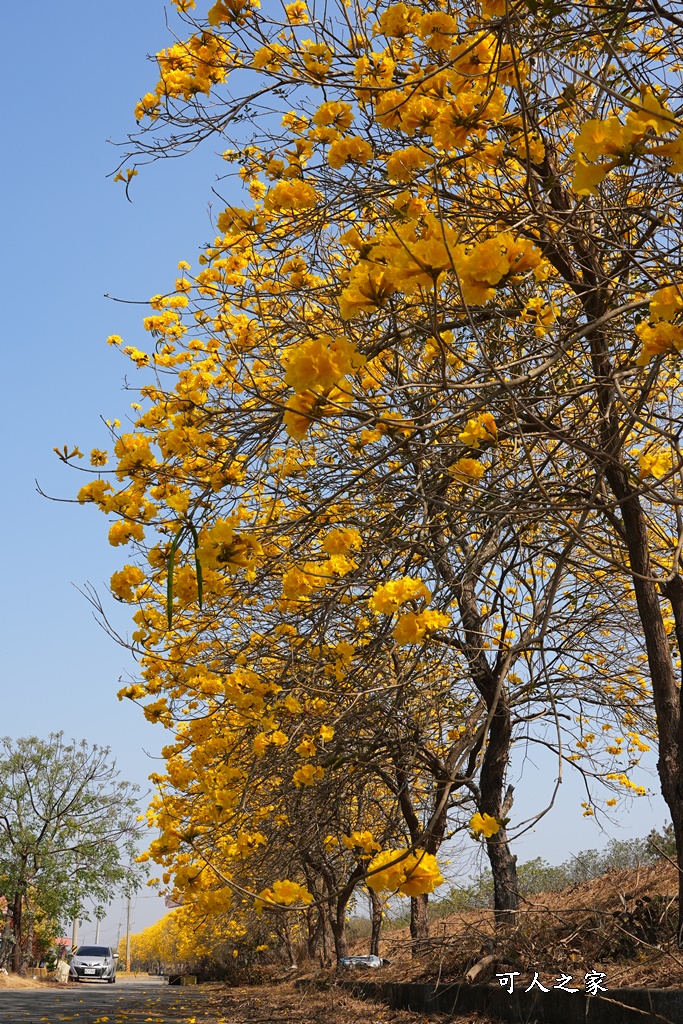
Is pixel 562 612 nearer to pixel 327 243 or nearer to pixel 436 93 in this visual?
pixel 327 243

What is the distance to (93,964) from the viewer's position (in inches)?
1052

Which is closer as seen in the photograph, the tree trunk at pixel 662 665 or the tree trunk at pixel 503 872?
the tree trunk at pixel 662 665

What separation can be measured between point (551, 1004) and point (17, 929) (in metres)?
25.4

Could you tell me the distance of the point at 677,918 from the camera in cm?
439

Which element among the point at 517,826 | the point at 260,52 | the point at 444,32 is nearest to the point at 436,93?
the point at 444,32

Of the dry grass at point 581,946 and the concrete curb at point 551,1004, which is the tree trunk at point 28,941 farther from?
the dry grass at point 581,946

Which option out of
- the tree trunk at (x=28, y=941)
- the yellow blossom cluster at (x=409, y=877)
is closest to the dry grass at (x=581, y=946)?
the yellow blossom cluster at (x=409, y=877)

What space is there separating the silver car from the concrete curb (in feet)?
78.0

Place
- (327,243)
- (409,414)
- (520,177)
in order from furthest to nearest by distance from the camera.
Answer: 1. (327,243)
2. (520,177)
3. (409,414)

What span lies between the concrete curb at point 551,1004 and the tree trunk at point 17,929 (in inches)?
892

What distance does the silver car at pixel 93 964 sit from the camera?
2641 cm

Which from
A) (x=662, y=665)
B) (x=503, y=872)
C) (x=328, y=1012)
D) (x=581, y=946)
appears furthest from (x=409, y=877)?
(x=328, y=1012)

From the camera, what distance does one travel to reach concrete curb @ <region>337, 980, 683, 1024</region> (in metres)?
3.48

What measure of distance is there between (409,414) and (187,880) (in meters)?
2.62
